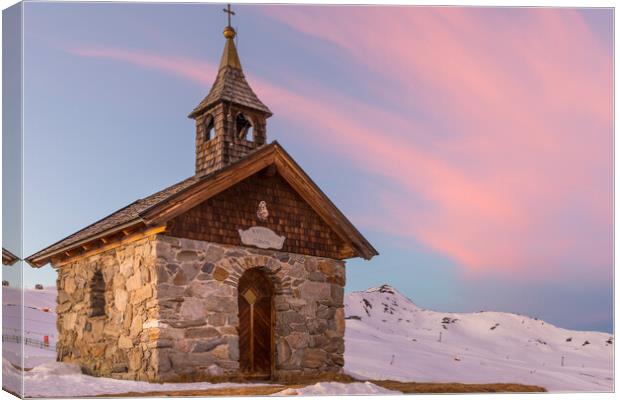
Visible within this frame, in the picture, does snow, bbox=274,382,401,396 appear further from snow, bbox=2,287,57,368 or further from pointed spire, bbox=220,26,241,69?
pointed spire, bbox=220,26,241,69

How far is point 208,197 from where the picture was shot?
1733 cm

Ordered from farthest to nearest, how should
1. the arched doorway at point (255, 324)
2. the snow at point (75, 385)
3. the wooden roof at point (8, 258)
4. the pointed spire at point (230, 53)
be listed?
the pointed spire at point (230, 53) < the arched doorway at point (255, 324) < the snow at point (75, 385) < the wooden roof at point (8, 258)

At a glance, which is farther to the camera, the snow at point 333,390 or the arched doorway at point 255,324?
the arched doorway at point 255,324

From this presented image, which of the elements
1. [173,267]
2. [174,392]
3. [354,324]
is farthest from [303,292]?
[354,324]

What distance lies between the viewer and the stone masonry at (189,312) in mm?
16719

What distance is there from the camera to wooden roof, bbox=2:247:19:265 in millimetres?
14234

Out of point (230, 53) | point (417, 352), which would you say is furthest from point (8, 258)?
point (417, 352)

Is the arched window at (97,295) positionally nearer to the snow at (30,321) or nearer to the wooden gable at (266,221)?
the snow at (30,321)

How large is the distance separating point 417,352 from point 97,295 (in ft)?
34.9

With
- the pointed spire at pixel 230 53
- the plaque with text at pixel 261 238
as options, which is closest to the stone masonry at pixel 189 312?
the plaque with text at pixel 261 238

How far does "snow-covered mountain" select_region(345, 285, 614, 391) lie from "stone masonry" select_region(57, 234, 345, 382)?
192 centimetres

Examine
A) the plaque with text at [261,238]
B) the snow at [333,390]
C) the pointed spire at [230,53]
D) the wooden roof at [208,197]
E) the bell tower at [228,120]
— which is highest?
the pointed spire at [230,53]

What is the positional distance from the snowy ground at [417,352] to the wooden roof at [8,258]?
1.52 ft

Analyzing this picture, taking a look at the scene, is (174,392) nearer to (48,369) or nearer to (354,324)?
(48,369)
